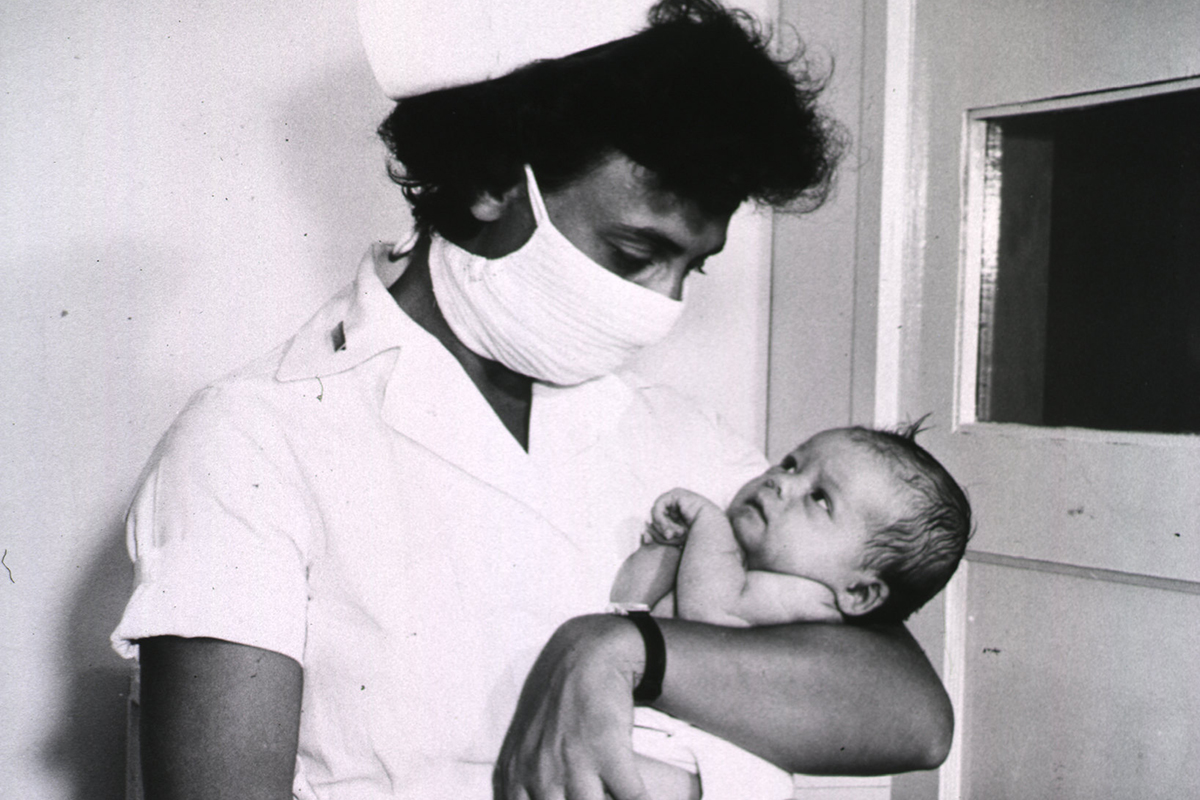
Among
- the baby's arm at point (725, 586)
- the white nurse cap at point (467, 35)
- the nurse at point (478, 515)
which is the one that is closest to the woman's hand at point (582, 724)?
the nurse at point (478, 515)

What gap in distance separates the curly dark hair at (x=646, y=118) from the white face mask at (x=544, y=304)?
58 millimetres

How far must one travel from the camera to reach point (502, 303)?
51.7 inches

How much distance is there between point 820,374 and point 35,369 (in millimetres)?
1489

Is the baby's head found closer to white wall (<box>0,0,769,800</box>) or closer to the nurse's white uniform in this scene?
the nurse's white uniform

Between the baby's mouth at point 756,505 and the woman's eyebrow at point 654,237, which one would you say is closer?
the woman's eyebrow at point 654,237

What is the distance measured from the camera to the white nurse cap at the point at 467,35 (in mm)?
1239

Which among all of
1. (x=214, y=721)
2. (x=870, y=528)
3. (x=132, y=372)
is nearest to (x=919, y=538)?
(x=870, y=528)

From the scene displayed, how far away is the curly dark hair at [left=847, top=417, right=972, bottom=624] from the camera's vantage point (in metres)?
1.44

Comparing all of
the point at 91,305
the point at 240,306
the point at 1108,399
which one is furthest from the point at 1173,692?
the point at 91,305

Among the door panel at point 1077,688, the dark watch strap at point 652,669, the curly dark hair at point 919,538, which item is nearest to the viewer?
the dark watch strap at point 652,669

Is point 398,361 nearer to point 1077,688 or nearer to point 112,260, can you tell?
point 112,260

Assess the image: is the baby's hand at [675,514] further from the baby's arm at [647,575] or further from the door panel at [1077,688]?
the door panel at [1077,688]

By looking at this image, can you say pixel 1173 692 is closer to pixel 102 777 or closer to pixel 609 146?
pixel 609 146

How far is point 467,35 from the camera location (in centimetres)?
125
